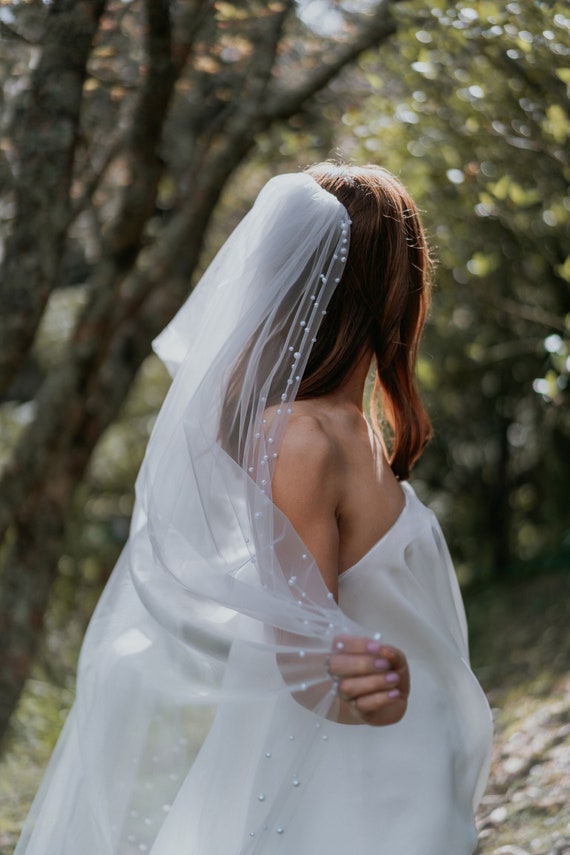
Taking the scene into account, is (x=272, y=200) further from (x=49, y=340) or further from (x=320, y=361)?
(x=49, y=340)

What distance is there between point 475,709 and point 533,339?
4351mm

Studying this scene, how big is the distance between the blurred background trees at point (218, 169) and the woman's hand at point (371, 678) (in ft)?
5.76

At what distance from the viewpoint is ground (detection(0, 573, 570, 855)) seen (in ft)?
12.4

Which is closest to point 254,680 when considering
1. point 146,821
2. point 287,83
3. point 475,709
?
point 146,821

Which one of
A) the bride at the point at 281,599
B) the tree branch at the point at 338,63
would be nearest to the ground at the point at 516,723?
the bride at the point at 281,599

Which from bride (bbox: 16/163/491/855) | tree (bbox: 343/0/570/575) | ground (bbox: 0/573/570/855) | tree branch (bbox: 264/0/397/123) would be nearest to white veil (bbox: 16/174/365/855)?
bride (bbox: 16/163/491/855)

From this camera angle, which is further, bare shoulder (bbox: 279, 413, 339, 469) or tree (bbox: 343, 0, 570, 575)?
tree (bbox: 343, 0, 570, 575)

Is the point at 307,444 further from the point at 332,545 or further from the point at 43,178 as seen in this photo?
the point at 43,178

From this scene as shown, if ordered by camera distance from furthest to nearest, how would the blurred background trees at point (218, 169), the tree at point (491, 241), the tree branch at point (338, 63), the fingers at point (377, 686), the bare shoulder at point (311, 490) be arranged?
the tree branch at point (338, 63), the tree at point (491, 241), the blurred background trees at point (218, 169), the bare shoulder at point (311, 490), the fingers at point (377, 686)

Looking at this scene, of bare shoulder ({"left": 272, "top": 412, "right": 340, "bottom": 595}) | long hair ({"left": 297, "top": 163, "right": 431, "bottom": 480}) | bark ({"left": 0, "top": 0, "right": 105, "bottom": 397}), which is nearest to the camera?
bare shoulder ({"left": 272, "top": 412, "right": 340, "bottom": 595})

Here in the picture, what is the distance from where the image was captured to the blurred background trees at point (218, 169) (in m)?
3.29

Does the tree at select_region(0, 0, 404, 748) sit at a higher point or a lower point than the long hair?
lower

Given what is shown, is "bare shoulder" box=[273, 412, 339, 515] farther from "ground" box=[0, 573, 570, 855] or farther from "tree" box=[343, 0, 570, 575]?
"ground" box=[0, 573, 570, 855]

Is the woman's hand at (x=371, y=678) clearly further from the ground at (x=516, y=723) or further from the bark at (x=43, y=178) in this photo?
the ground at (x=516, y=723)
